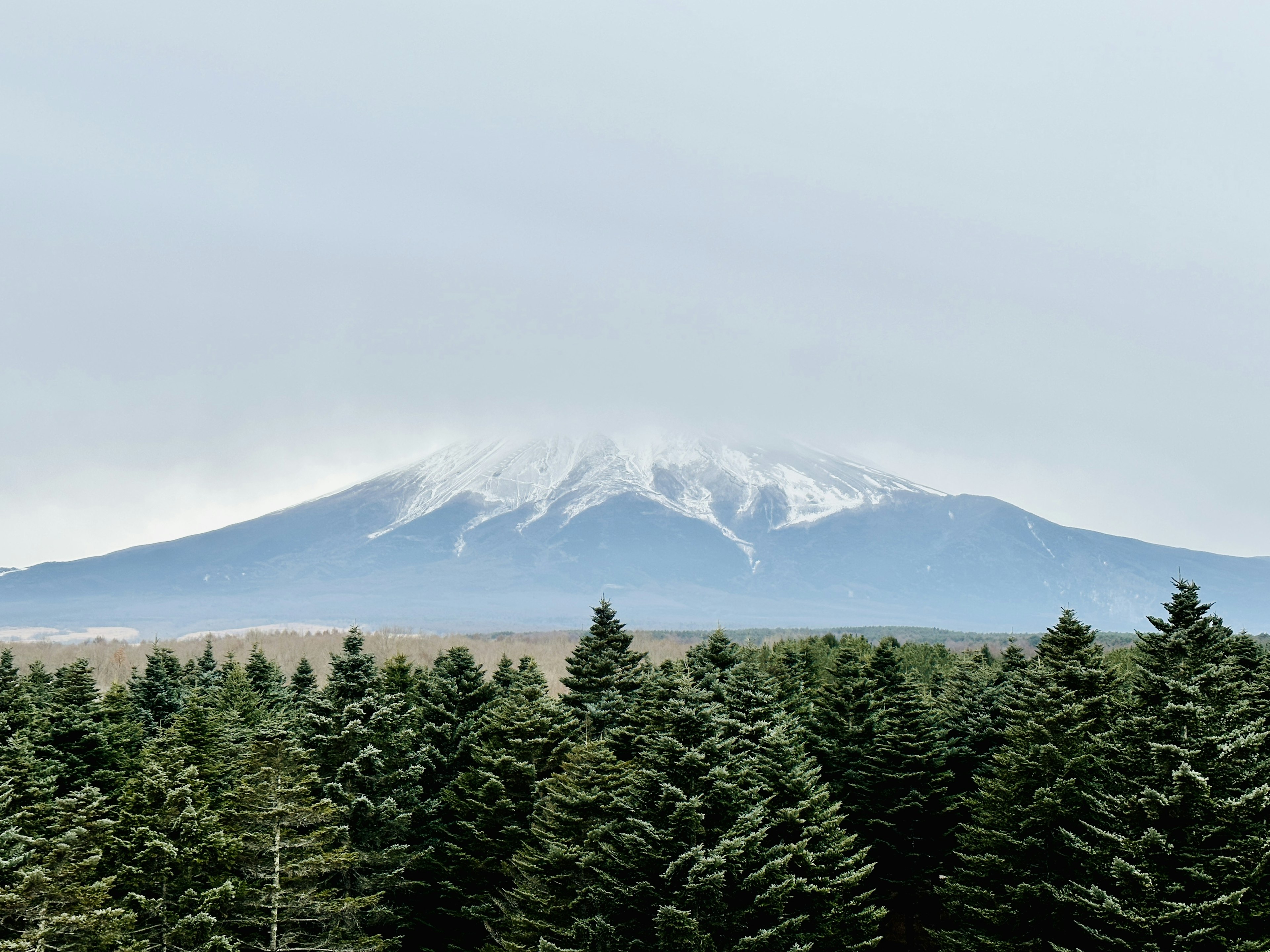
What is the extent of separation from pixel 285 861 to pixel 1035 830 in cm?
2453

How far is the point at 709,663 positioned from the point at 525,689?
840 cm

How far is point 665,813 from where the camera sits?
2750 cm

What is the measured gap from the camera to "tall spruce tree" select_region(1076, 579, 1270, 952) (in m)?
25.5

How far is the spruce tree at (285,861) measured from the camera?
101 feet

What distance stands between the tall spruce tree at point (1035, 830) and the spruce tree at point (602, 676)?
16.3m

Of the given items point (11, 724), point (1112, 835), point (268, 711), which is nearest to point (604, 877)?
point (1112, 835)

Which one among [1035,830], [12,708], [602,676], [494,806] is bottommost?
[494,806]

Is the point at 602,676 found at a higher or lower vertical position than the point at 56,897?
higher

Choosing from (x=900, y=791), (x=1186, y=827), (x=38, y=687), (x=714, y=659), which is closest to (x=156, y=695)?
(x=38, y=687)

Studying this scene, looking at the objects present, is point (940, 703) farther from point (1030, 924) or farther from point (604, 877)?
point (604, 877)

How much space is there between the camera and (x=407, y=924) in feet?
135

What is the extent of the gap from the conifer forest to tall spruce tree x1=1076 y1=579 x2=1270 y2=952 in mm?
93

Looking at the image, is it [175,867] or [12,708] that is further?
[12,708]

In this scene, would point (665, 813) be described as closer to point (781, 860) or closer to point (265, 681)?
point (781, 860)
